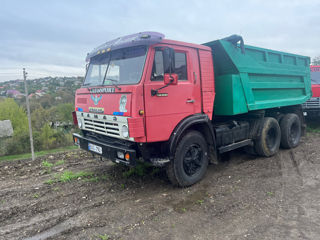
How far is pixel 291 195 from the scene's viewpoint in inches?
147

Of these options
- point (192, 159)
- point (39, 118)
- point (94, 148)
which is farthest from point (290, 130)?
point (39, 118)

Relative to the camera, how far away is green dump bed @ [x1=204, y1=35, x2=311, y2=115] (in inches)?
188

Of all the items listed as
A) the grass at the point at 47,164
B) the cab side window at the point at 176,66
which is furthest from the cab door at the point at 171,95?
the grass at the point at 47,164

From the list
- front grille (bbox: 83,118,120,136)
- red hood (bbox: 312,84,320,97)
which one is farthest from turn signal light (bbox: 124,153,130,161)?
red hood (bbox: 312,84,320,97)

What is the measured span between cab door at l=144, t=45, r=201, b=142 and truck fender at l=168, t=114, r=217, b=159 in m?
0.08

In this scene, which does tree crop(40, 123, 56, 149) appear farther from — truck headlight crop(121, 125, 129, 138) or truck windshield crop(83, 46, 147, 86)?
truck headlight crop(121, 125, 129, 138)

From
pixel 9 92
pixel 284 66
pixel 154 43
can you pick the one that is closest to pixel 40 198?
pixel 154 43

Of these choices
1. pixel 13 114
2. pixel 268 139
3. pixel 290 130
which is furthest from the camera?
pixel 13 114

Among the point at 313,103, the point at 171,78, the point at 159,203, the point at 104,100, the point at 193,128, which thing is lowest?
the point at 159,203

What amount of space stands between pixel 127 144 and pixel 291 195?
9.04 ft

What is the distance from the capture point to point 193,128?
4.39 m

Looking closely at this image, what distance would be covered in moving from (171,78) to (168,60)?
27 centimetres

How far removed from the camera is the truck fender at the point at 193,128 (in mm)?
3779

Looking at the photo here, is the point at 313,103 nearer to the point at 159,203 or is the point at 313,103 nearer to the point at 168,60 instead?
the point at 168,60
